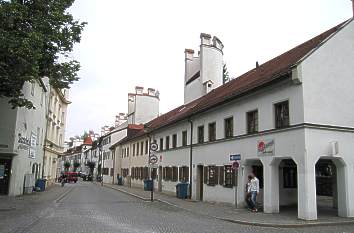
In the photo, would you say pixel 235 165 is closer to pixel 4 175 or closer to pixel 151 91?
pixel 4 175

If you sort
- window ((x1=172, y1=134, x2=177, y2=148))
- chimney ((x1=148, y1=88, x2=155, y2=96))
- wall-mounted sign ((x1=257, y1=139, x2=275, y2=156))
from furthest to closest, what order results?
chimney ((x1=148, y1=88, x2=155, y2=96))
window ((x1=172, y1=134, x2=177, y2=148))
wall-mounted sign ((x1=257, y1=139, x2=275, y2=156))

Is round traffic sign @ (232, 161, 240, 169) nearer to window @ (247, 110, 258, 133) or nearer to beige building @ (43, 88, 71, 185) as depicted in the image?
window @ (247, 110, 258, 133)

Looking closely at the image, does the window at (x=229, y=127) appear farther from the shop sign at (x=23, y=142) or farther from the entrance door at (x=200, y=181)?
the shop sign at (x=23, y=142)

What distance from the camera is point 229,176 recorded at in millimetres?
21250

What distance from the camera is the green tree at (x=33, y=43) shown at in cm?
1567

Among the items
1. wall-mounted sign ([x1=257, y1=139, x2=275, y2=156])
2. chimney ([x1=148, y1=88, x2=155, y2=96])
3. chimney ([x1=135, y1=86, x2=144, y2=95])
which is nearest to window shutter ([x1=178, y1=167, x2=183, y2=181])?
wall-mounted sign ([x1=257, y1=139, x2=275, y2=156])

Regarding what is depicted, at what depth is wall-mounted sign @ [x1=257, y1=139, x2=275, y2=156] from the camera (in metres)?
17.4

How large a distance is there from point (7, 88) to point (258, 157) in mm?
12285

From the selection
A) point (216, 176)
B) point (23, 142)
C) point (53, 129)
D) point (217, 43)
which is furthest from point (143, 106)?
point (216, 176)

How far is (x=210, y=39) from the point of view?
36438 mm

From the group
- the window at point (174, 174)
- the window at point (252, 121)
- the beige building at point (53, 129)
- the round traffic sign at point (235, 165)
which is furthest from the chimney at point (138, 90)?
the round traffic sign at point (235, 165)

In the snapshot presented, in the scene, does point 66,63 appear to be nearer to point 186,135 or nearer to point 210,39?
point 186,135

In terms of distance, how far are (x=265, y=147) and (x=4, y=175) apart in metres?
16.7

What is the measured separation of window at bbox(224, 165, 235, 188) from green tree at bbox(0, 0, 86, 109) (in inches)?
383
